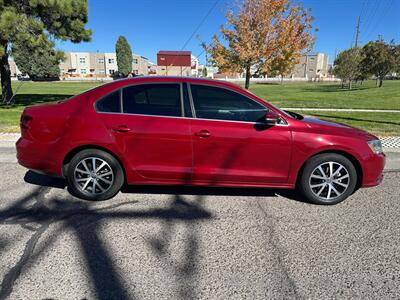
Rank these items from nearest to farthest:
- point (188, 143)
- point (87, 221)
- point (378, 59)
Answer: point (87, 221) < point (188, 143) < point (378, 59)

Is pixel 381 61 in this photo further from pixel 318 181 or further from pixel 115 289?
pixel 115 289

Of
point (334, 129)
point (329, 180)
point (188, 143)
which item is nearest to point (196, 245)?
point (188, 143)

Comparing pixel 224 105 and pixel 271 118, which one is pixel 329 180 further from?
pixel 224 105

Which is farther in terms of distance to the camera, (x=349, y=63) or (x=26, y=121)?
(x=349, y=63)

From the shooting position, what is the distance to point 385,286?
242 cm

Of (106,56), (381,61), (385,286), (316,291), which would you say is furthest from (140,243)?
(106,56)

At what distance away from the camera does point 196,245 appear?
2951 mm

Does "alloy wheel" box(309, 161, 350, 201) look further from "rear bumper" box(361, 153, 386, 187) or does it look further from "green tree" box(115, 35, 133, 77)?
"green tree" box(115, 35, 133, 77)

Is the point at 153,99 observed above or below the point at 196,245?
above

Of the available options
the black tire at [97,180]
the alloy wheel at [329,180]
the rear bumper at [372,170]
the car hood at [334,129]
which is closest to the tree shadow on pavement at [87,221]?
the black tire at [97,180]

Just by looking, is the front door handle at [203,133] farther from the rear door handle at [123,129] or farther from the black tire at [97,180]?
the black tire at [97,180]

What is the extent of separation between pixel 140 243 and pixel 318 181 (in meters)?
2.34

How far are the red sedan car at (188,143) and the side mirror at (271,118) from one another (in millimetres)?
22

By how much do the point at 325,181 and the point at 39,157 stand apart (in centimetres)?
367
